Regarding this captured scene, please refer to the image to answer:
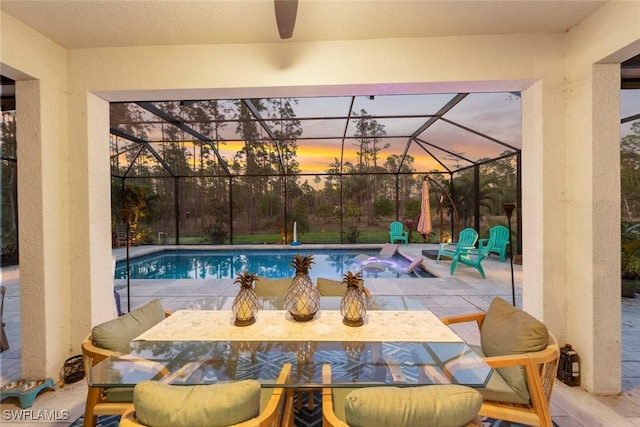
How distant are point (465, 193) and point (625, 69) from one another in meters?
7.75

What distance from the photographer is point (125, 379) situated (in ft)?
4.68

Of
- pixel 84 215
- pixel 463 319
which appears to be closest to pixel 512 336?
pixel 463 319

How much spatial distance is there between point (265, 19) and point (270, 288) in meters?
2.12

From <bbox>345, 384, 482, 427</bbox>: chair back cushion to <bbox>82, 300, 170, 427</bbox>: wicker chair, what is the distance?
1246mm

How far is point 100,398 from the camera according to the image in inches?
63.0

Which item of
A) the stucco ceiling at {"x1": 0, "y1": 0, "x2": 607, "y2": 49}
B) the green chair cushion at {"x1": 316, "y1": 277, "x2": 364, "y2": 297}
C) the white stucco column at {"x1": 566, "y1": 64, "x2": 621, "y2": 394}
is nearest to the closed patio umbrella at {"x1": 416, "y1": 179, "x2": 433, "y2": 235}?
the white stucco column at {"x1": 566, "y1": 64, "x2": 621, "y2": 394}

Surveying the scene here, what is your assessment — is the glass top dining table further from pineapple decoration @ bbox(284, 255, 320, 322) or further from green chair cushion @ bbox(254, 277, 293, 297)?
green chair cushion @ bbox(254, 277, 293, 297)

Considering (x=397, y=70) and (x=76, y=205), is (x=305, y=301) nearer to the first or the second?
(x=397, y=70)

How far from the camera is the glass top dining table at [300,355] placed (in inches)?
56.1

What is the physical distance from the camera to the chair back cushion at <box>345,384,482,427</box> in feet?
3.21

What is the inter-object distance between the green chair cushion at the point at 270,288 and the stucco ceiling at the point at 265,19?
2.04 metres

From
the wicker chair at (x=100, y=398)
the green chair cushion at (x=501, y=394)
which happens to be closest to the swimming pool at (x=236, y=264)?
the wicker chair at (x=100, y=398)

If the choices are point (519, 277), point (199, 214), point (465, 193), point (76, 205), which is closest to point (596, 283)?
point (519, 277)

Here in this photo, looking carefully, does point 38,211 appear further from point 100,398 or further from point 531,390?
point 531,390
